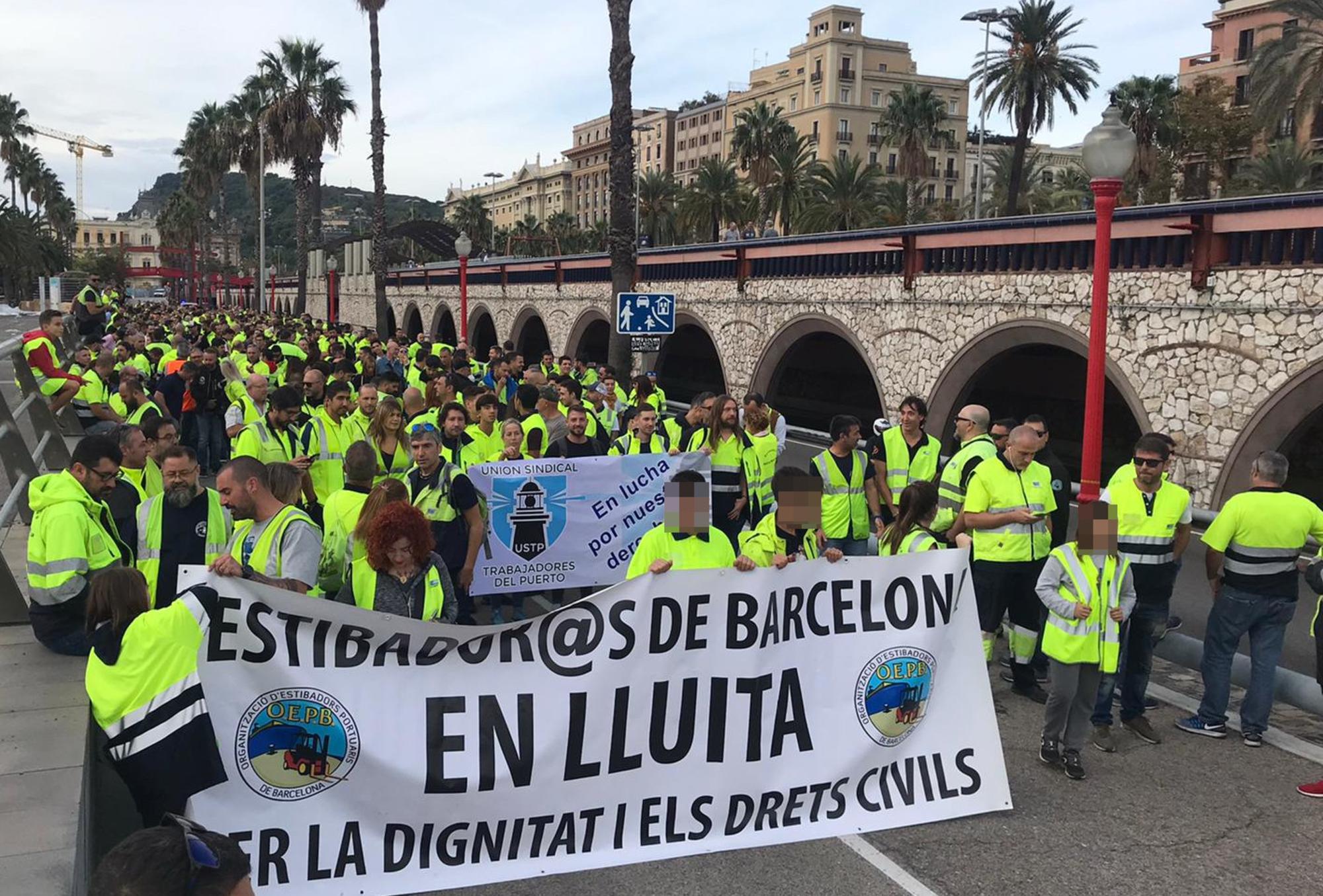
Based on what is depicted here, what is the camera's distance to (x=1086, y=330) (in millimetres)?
15562

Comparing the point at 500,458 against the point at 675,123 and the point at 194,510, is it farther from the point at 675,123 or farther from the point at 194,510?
the point at 675,123

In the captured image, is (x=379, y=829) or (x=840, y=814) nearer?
(x=379, y=829)

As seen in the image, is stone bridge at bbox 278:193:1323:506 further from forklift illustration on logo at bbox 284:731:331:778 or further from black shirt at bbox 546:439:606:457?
forklift illustration on logo at bbox 284:731:331:778

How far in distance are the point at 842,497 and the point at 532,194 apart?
15636cm

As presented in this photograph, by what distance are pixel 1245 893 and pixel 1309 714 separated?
2.97 m

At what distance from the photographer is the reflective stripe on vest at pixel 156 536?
553cm

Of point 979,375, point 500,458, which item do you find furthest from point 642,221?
point 500,458

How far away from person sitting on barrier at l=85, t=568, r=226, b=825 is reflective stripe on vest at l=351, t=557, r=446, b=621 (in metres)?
1.00

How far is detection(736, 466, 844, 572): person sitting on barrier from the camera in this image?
18.7 feet

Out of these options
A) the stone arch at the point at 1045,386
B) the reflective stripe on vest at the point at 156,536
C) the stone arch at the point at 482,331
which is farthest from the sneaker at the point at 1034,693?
the stone arch at the point at 482,331

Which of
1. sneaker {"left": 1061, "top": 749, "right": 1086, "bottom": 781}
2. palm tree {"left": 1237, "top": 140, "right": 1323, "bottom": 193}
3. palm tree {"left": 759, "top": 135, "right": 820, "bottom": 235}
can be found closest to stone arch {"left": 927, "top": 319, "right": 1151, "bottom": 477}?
sneaker {"left": 1061, "top": 749, "right": 1086, "bottom": 781}

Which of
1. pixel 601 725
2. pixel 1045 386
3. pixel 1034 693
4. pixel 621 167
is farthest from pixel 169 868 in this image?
pixel 1045 386

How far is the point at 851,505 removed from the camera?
27.8ft

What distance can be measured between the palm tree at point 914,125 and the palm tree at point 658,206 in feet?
45.9
